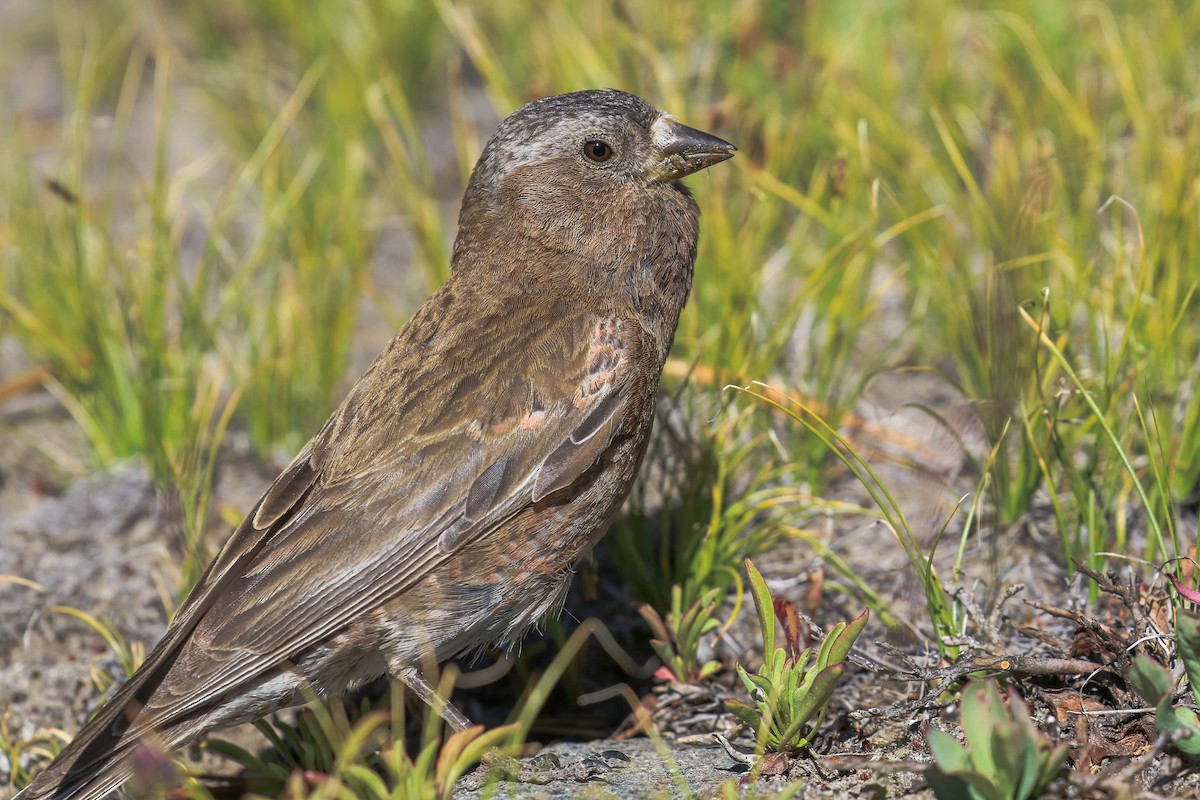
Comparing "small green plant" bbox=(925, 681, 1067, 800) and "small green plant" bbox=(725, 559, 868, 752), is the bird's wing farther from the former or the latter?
"small green plant" bbox=(925, 681, 1067, 800)

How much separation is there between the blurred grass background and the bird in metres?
0.46

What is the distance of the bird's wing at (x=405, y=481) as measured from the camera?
314cm

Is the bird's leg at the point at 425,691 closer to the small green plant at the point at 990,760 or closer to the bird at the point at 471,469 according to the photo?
the bird at the point at 471,469

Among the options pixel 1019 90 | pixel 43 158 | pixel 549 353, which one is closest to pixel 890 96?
pixel 1019 90

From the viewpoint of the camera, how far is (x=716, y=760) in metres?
3.12

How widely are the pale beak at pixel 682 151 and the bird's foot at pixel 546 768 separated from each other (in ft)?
5.29

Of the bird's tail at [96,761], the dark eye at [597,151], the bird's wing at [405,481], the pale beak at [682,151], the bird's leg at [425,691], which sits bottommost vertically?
the bird's leg at [425,691]

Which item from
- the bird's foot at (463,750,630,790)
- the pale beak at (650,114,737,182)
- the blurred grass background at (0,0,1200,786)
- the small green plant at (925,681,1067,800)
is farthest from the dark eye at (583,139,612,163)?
the small green plant at (925,681,1067,800)

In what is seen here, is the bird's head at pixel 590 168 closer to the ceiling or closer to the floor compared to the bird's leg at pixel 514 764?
closer to the ceiling

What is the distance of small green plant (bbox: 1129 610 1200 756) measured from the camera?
2.46 meters

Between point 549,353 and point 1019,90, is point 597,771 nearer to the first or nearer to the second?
point 549,353

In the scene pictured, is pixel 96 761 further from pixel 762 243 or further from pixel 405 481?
pixel 762 243

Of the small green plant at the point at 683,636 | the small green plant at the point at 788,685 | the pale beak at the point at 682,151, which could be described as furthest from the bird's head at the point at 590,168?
the small green plant at the point at 788,685

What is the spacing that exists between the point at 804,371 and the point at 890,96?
151 cm
